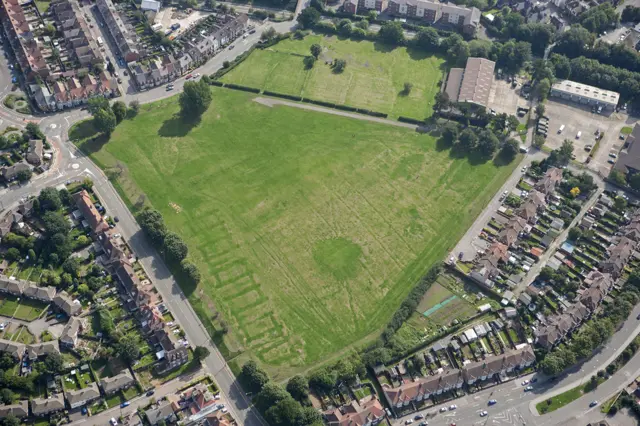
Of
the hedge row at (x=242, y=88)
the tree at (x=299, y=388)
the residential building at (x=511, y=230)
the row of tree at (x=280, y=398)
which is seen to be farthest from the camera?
the hedge row at (x=242, y=88)

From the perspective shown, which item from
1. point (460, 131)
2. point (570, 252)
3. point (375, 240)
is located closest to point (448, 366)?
point (375, 240)

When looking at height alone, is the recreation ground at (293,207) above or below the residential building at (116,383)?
above

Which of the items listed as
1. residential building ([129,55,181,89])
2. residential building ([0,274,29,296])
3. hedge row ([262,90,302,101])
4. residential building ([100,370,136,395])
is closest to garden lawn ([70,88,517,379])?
hedge row ([262,90,302,101])

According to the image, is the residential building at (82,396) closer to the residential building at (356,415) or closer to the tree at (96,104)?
the residential building at (356,415)

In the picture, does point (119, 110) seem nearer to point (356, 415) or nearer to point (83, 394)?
point (83, 394)

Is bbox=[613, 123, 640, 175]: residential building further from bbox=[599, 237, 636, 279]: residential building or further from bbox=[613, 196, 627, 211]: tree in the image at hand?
bbox=[599, 237, 636, 279]: residential building

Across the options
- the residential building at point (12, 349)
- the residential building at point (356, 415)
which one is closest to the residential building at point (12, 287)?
the residential building at point (12, 349)

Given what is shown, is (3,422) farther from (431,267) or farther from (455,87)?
(455,87)

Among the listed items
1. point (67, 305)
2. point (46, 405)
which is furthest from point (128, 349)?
point (67, 305)
